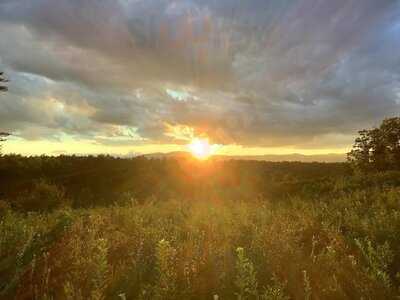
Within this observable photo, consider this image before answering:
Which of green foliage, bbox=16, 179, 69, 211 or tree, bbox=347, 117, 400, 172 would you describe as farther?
tree, bbox=347, 117, 400, 172

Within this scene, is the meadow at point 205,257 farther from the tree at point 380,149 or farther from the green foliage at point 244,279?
the tree at point 380,149

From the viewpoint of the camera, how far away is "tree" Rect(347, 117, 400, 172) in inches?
1112

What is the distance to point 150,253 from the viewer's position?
6.72 meters

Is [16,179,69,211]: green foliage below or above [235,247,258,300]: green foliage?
below

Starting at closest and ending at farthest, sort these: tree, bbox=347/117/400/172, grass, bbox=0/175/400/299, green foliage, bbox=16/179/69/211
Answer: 1. grass, bbox=0/175/400/299
2. green foliage, bbox=16/179/69/211
3. tree, bbox=347/117/400/172

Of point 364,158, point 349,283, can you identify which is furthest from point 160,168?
point 349,283

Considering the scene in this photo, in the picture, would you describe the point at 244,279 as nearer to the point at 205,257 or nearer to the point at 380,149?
the point at 205,257

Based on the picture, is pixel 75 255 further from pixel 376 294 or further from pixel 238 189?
pixel 238 189

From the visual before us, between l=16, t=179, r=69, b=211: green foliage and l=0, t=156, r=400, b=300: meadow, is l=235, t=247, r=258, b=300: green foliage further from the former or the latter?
l=16, t=179, r=69, b=211: green foliage

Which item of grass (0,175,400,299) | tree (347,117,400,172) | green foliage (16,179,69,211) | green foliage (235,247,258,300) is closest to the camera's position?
green foliage (235,247,258,300)

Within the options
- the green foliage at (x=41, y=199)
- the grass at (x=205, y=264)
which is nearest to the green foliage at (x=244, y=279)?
the grass at (x=205, y=264)

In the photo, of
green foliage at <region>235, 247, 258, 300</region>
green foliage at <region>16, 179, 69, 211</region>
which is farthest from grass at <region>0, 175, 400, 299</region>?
green foliage at <region>16, 179, 69, 211</region>

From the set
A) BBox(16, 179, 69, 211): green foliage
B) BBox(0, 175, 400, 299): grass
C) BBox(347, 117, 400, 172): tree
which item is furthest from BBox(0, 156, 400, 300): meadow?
BBox(347, 117, 400, 172): tree

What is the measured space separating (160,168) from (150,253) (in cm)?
2277
